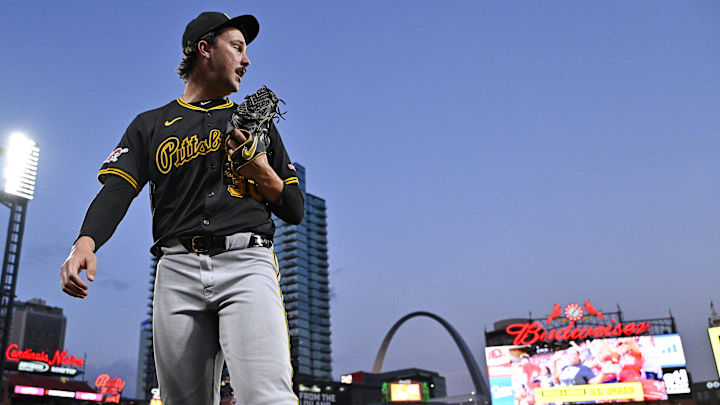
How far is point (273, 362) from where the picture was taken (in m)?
1.85

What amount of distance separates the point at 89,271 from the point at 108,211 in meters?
0.29

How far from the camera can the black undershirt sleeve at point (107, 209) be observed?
2.07 meters

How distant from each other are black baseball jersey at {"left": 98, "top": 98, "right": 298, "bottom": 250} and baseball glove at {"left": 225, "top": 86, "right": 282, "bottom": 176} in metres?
0.05

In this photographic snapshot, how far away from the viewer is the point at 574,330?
40.5m

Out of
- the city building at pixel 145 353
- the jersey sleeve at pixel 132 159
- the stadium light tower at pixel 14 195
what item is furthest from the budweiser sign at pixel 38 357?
the jersey sleeve at pixel 132 159

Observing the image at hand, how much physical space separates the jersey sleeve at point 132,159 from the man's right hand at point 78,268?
0.35 m

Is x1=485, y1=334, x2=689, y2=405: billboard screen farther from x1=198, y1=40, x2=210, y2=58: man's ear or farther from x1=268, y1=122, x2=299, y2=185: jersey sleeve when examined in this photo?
x1=198, y1=40, x2=210, y2=58: man's ear

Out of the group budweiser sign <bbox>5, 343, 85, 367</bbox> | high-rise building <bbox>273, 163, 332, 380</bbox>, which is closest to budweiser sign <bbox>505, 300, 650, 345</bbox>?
budweiser sign <bbox>5, 343, 85, 367</bbox>

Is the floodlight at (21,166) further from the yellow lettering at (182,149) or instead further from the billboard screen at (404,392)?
the billboard screen at (404,392)

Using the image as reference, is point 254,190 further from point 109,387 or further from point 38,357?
point 109,387

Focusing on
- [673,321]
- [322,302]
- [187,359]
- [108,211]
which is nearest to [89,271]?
[108,211]

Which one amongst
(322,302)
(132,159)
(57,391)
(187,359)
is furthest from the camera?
(322,302)

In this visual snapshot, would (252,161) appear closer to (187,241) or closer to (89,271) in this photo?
(187,241)

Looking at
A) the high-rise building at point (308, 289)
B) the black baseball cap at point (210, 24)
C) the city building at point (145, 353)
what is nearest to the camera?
the black baseball cap at point (210, 24)
